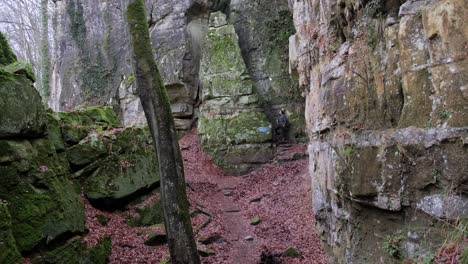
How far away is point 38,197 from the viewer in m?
6.40

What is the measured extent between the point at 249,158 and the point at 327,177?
901 cm

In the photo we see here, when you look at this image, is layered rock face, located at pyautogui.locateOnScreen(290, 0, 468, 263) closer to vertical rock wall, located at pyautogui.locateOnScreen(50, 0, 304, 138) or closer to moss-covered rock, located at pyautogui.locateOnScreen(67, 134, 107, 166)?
moss-covered rock, located at pyautogui.locateOnScreen(67, 134, 107, 166)

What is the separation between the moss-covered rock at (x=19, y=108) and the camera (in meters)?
6.20

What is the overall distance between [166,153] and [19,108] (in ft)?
9.56

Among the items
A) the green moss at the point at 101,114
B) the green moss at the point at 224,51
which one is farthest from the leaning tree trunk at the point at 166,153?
the green moss at the point at 224,51

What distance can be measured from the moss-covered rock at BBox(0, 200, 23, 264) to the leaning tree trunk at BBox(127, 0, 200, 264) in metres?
2.31

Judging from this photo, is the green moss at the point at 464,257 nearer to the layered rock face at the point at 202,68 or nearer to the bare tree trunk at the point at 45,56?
the layered rock face at the point at 202,68

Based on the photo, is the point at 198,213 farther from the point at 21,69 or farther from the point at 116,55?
the point at 116,55

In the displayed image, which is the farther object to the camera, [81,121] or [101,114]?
[101,114]

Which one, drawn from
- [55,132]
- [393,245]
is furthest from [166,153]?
[55,132]

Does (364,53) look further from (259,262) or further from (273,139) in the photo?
(273,139)

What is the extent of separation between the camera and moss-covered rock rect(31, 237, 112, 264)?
6.23 metres

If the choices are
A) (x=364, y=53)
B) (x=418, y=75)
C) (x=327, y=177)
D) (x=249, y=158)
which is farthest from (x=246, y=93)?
(x=418, y=75)

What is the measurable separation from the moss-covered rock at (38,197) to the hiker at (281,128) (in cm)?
1131
